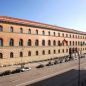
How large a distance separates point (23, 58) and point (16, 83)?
2451 cm

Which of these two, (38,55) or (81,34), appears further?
(81,34)

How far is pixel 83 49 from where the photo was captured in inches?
4102

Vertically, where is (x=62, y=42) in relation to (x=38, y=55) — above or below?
above

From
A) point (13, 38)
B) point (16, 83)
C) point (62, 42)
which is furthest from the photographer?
point (62, 42)

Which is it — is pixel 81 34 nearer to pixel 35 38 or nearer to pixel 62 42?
pixel 62 42

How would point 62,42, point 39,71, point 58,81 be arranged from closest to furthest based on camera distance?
1. point 58,81
2. point 39,71
3. point 62,42

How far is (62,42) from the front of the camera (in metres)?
80.7

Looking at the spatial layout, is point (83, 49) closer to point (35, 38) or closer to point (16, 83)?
point (35, 38)

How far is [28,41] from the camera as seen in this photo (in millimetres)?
61500

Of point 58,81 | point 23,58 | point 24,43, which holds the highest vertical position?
point 24,43

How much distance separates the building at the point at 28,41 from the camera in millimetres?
53219

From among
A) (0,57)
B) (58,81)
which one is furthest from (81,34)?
(58,81)

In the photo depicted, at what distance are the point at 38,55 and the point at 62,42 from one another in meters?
19.1

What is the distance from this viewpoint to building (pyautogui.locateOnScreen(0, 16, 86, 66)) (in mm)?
53219
